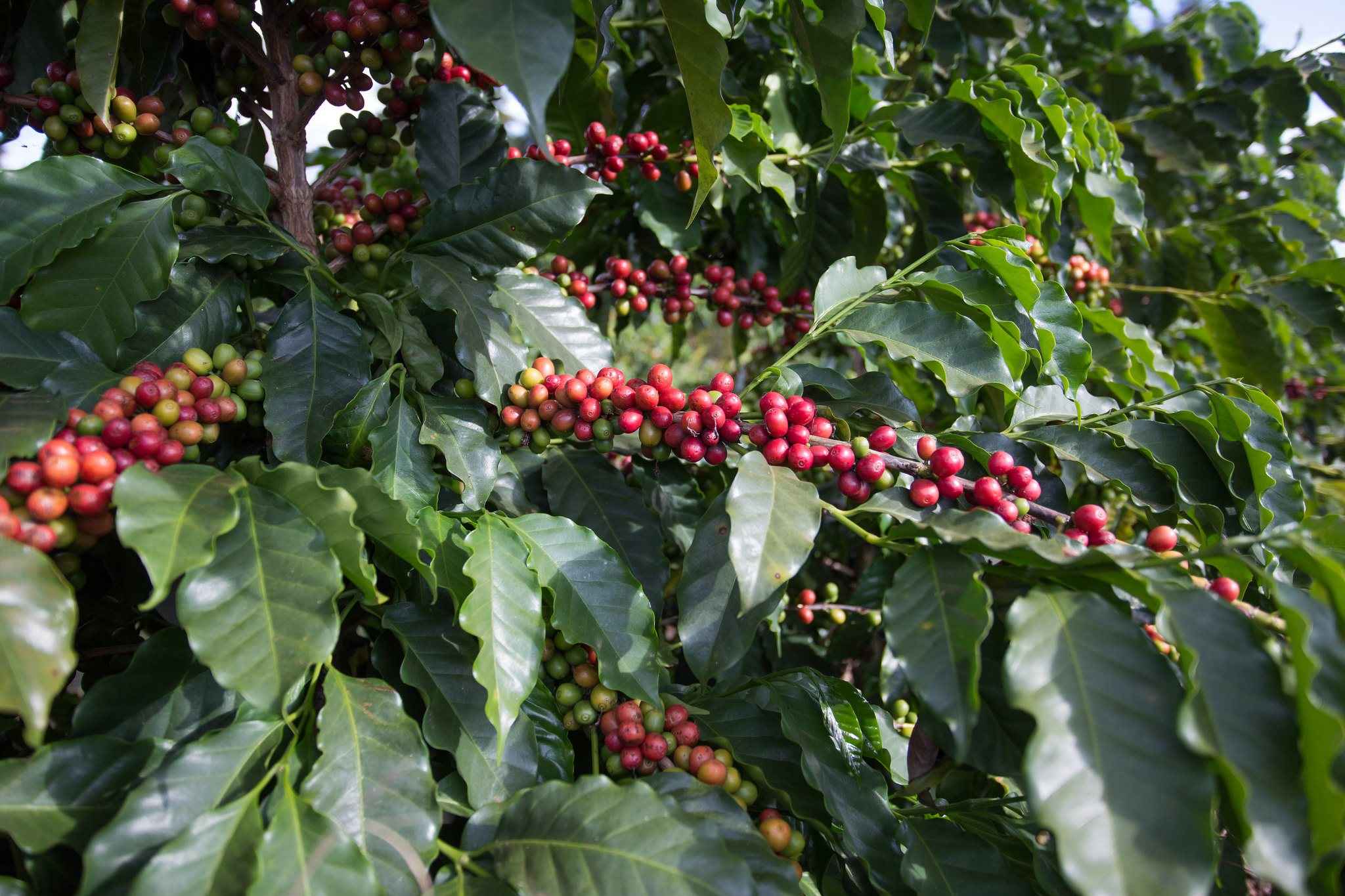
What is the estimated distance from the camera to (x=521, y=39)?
0.74 metres

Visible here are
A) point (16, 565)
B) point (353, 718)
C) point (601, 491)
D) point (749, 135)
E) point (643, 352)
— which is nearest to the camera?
point (16, 565)

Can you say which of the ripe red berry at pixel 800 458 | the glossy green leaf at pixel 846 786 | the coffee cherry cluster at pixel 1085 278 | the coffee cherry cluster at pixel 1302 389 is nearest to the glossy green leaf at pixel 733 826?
the glossy green leaf at pixel 846 786

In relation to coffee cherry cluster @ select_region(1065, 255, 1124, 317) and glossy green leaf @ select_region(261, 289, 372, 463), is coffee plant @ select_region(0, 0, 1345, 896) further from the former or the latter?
coffee cherry cluster @ select_region(1065, 255, 1124, 317)

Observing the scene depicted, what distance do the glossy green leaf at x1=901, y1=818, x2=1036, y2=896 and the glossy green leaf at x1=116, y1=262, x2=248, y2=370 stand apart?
1311 millimetres

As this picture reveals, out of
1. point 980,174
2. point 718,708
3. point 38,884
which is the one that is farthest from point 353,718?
point 980,174

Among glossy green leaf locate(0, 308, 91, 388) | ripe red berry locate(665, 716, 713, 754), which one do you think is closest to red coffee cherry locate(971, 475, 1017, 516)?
ripe red berry locate(665, 716, 713, 754)

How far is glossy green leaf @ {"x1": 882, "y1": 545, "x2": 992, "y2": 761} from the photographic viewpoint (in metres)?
0.75

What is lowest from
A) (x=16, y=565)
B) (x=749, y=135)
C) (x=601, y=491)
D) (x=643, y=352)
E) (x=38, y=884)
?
(x=643, y=352)

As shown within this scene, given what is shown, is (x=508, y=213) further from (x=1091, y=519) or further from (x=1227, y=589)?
(x=1227, y=589)

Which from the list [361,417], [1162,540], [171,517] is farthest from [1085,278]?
[171,517]

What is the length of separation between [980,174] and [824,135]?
44 cm

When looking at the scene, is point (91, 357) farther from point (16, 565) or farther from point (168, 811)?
point (168, 811)

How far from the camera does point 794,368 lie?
139 centimetres

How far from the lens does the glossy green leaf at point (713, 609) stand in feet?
3.06
